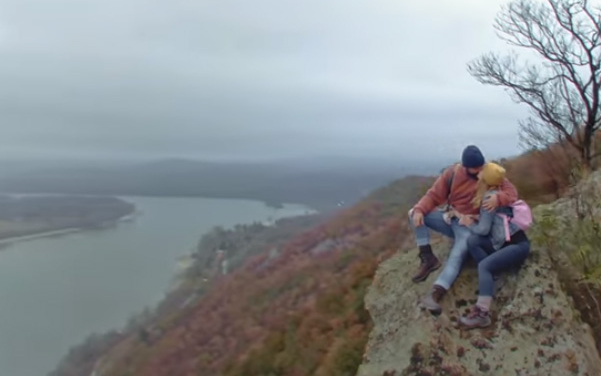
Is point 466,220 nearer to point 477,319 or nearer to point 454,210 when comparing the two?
point 454,210

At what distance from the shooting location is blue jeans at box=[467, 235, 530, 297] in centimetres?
482

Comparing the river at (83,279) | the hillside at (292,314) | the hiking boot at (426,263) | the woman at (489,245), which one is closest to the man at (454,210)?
the hiking boot at (426,263)

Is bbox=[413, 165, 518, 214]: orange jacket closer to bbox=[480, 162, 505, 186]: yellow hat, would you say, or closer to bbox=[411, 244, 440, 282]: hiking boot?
bbox=[480, 162, 505, 186]: yellow hat

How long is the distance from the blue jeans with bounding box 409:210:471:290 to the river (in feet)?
159

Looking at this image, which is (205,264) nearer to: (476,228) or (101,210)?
(476,228)

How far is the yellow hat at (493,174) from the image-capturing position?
15.9ft

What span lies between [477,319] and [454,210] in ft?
3.74

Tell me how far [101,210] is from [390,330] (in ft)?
505

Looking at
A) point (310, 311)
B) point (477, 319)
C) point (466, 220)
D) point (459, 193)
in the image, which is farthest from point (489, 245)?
point (310, 311)

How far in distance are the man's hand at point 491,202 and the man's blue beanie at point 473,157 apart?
1.37 ft

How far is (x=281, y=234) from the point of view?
6078 cm

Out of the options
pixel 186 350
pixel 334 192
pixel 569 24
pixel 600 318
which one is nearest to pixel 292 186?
pixel 334 192

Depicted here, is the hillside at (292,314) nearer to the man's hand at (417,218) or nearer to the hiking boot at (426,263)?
the hiking boot at (426,263)

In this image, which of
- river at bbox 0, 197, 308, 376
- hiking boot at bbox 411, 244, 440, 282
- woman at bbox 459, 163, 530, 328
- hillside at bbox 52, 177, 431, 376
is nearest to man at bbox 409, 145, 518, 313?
hiking boot at bbox 411, 244, 440, 282
